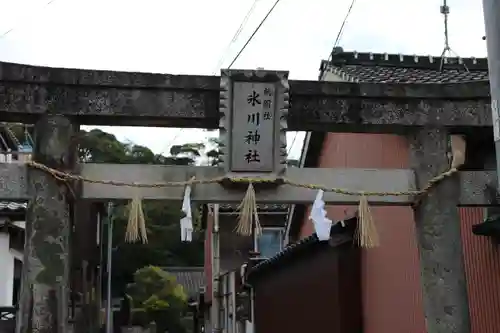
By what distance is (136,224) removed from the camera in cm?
627

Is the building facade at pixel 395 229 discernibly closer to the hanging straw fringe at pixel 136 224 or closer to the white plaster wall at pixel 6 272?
the hanging straw fringe at pixel 136 224

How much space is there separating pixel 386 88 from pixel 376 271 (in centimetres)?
496

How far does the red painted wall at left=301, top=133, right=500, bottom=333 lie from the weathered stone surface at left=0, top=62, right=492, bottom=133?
Answer: 1.25 m

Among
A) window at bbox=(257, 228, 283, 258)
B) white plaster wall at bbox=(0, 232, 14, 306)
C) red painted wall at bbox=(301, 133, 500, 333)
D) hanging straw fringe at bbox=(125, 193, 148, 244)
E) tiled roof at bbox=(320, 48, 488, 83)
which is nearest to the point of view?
hanging straw fringe at bbox=(125, 193, 148, 244)

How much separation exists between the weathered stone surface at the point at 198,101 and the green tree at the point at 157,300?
27.5 meters

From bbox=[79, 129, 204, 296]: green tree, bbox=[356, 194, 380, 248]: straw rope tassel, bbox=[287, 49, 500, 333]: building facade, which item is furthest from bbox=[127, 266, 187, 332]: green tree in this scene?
bbox=[356, 194, 380, 248]: straw rope tassel

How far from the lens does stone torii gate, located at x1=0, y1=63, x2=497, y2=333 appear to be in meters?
6.31

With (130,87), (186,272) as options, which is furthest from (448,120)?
(186,272)

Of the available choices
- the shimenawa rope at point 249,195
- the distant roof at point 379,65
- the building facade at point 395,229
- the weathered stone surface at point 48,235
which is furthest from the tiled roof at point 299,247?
the weathered stone surface at point 48,235

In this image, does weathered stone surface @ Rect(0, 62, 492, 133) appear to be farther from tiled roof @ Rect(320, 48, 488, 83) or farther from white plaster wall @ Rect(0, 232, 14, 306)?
white plaster wall @ Rect(0, 232, 14, 306)

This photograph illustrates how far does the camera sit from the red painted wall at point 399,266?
27.3ft

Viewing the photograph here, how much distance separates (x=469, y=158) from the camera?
26.8 feet

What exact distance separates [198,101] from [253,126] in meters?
0.70

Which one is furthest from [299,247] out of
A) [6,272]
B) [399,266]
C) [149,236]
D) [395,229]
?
[149,236]
